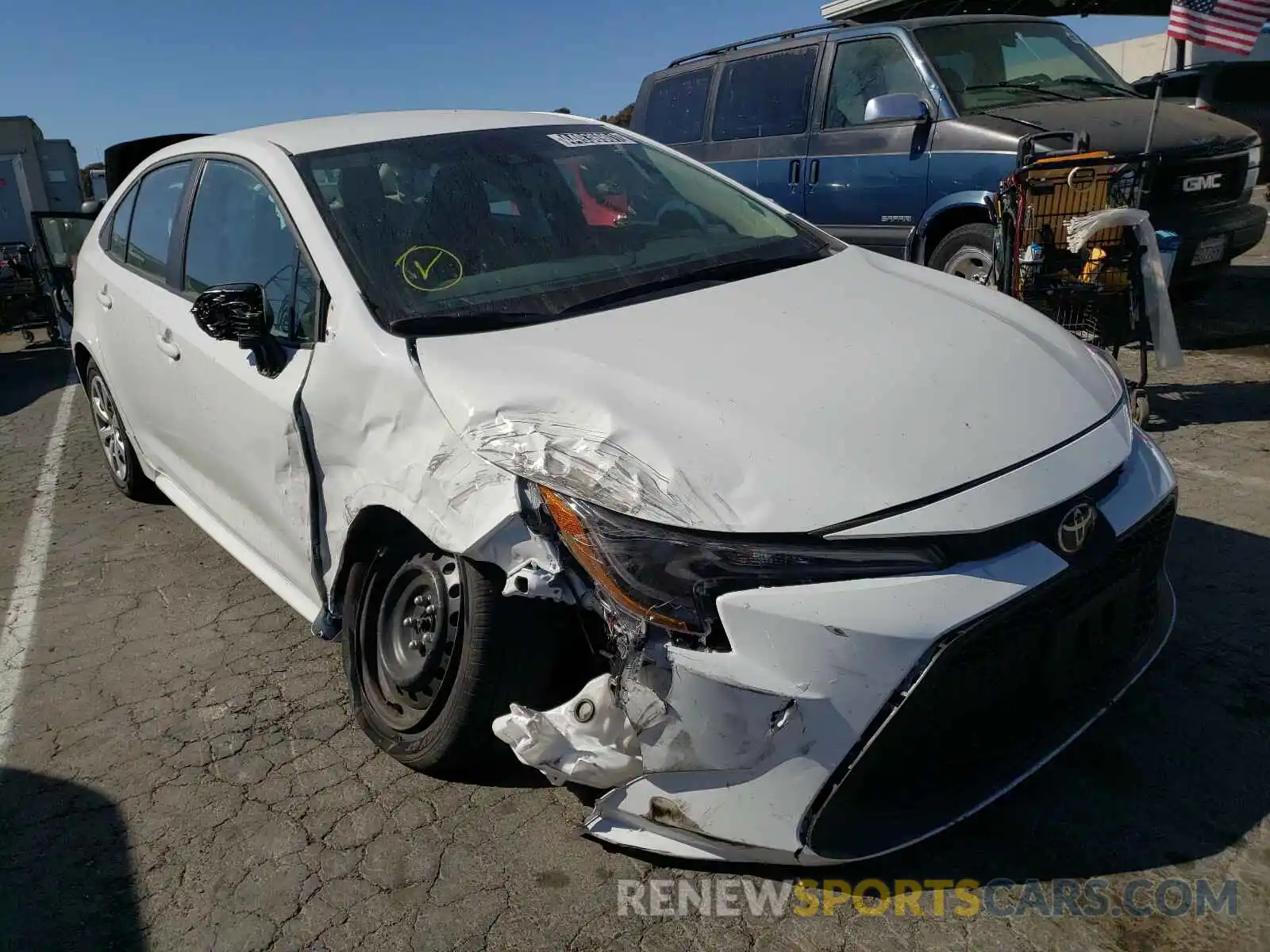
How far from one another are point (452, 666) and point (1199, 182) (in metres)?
5.70

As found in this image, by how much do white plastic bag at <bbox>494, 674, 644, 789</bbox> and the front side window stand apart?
4.28 ft

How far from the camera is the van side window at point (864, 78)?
649 cm

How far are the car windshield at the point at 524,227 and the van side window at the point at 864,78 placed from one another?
357 centimetres

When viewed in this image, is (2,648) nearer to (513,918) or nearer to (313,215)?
(313,215)

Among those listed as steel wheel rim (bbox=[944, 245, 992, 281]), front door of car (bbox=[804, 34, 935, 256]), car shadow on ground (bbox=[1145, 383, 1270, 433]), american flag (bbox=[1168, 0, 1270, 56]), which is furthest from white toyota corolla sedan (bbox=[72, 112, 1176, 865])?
american flag (bbox=[1168, 0, 1270, 56])

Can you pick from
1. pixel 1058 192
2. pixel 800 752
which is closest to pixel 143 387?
pixel 800 752

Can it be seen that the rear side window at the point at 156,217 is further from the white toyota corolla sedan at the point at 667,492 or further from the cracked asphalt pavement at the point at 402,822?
the cracked asphalt pavement at the point at 402,822

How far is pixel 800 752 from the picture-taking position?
1.89 meters

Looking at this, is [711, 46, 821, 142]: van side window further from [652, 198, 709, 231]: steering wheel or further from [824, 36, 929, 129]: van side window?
[652, 198, 709, 231]: steering wheel

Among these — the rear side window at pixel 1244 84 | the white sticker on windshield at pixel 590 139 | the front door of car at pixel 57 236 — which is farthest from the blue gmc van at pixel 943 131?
the rear side window at pixel 1244 84

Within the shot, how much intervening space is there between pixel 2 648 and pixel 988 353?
3489 millimetres

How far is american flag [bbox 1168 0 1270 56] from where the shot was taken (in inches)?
266

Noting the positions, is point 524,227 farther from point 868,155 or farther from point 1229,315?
point 1229,315

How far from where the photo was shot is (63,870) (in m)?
2.42
